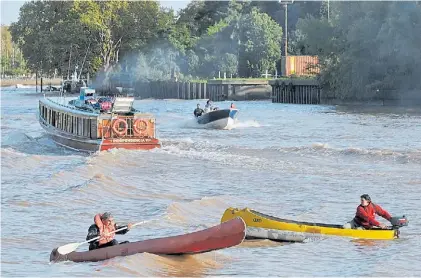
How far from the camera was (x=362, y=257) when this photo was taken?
58.5ft

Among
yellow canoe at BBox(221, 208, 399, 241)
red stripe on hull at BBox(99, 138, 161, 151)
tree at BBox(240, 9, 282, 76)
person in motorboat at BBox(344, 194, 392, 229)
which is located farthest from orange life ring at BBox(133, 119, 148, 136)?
tree at BBox(240, 9, 282, 76)

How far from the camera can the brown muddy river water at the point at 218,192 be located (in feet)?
56.4

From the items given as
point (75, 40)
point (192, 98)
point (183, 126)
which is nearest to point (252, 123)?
point (183, 126)

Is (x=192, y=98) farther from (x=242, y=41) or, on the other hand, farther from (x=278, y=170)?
(x=278, y=170)

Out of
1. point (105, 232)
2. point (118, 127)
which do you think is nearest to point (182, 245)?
point (105, 232)

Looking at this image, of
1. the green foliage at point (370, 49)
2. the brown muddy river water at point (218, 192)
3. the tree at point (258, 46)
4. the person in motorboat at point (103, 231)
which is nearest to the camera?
the person in motorboat at point (103, 231)

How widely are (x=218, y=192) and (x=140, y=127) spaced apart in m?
10.7

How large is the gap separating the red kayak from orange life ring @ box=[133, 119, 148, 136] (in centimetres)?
1997

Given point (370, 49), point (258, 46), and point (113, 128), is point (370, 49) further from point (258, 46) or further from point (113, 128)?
point (113, 128)

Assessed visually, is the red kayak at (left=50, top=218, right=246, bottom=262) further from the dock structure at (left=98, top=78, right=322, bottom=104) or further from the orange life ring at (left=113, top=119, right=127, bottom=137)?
the dock structure at (left=98, top=78, right=322, bottom=104)

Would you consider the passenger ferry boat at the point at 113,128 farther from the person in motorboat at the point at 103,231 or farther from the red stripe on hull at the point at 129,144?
the person in motorboat at the point at 103,231

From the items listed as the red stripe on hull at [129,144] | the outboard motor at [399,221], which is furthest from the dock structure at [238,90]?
the outboard motor at [399,221]

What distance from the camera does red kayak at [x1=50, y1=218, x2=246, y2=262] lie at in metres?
16.1

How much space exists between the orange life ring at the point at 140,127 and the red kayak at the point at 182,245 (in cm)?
1997
